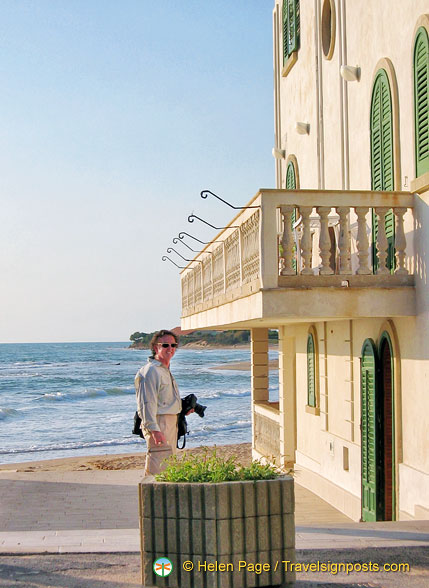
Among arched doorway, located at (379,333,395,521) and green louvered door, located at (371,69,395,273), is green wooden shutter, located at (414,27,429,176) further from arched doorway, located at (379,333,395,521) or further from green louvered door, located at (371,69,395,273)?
arched doorway, located at (379,333,395,521)

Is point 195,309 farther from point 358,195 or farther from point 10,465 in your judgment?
point 10,465

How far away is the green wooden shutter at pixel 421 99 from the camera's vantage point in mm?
8852

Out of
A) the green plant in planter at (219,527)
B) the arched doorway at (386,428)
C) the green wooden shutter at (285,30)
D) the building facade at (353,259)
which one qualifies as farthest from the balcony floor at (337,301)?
the green wooden shutter at (285,30)

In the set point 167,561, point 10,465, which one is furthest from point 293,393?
point 10,465

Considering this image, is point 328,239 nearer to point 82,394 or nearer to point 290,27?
point 290,27

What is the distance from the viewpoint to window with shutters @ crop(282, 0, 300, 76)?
624 inches

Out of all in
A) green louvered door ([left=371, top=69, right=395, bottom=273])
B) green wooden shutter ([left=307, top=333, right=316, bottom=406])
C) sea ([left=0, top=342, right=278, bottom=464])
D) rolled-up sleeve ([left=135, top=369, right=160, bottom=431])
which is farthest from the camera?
sea ([left=0, top=342, right=278, bottom=464])

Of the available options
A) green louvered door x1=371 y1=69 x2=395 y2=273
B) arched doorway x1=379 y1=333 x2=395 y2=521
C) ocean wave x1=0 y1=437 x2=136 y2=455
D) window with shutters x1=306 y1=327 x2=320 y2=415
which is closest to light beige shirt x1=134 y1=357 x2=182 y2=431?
green louvered door x1=371 y1=69 x2=395 y2=273

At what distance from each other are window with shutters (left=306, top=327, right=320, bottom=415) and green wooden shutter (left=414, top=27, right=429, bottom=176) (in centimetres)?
623

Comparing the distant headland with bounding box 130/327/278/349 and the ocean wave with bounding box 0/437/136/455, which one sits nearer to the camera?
the ocean wave with bounding box 0/437/136/455

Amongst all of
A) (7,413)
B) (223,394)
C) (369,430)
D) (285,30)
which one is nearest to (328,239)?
(369,430)

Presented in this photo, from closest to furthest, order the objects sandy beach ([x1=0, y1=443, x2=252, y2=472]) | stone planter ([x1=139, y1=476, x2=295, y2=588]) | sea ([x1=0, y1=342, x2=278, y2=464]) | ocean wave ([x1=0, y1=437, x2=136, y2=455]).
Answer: stone planter ([x1=139, y1=476, x2=295, y2=588])
sandy beach ([x1=0, y1=443, x2=252, y2=472])
ocean wave ([x1=0, y1=437, x2=136, y2=455])
sea ([x1=0, y1=342, x2=278, y2=464])

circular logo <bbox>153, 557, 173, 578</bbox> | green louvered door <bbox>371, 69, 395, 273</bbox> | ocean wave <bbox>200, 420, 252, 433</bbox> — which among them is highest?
green louvered door <bbox>371, 69, 395, 273</bbox>

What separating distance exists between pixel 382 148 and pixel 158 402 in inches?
176
